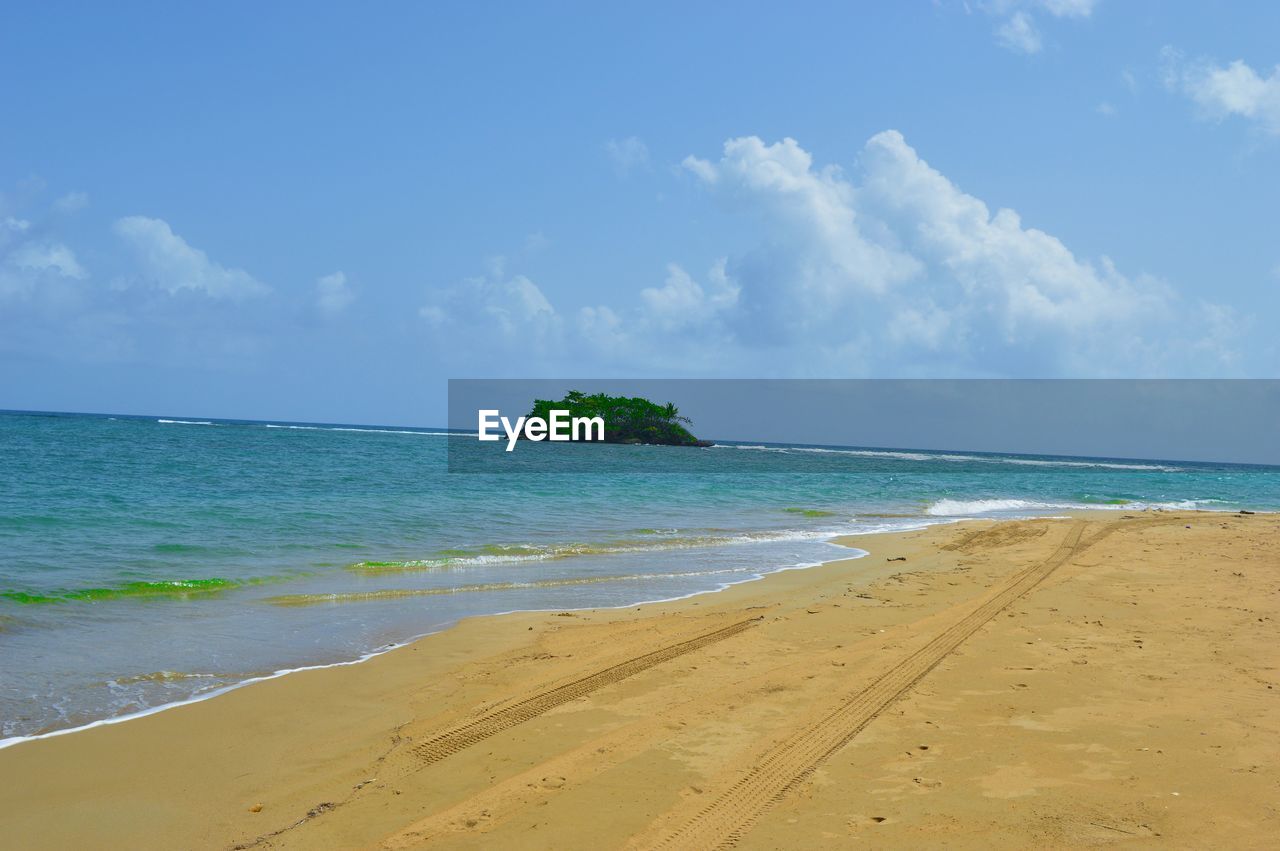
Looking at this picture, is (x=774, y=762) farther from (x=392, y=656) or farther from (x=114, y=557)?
(x=114, y=557)

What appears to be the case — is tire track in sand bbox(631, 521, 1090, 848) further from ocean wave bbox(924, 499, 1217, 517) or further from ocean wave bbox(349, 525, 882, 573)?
ocean wave bbox(924, 499, 1217, 517)

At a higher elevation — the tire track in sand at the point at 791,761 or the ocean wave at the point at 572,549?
the tire track in sand at the point at 791,761

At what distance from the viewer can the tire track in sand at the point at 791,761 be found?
3959 mm

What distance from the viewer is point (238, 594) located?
10.7 m

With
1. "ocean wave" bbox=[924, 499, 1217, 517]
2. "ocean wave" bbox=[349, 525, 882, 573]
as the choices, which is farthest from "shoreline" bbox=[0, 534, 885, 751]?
"ocean wave" bbox=[924, 499, 1217, 517]

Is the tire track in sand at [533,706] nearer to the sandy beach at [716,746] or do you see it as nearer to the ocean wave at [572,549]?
the sandy beach at [716,746]

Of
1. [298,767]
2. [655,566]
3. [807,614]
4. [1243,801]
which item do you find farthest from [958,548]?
[298,767]

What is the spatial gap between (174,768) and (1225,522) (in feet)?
90.2

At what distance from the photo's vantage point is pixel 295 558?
13.6 m

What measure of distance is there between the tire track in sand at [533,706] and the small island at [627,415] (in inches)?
3758

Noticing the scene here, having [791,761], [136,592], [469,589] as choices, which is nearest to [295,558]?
[136,592]

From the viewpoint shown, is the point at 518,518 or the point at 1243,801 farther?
the point at 518,518

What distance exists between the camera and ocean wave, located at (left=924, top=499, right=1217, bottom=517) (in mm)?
30594

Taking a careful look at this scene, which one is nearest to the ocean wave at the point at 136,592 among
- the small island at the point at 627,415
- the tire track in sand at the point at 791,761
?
the tire track in sand at the point at 791,761
